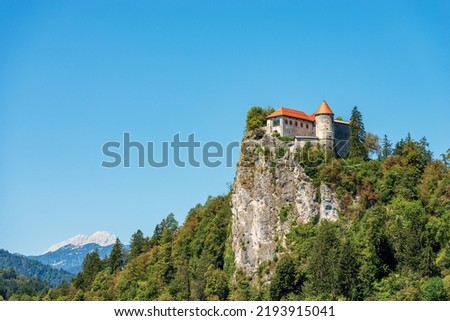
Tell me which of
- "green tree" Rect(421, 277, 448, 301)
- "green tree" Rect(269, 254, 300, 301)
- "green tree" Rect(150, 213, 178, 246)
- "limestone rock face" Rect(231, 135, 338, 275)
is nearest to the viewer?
"green tree" Rect(421, 277, 448, 301)

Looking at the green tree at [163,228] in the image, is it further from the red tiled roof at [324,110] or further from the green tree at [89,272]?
the red tiled roof at [324,110]

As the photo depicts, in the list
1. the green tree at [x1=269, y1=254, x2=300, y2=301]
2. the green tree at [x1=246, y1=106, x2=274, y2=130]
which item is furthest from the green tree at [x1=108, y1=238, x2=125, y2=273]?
the green tree at [x1=269, y1=254, x2=300, y2=301]

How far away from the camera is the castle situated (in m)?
81.6

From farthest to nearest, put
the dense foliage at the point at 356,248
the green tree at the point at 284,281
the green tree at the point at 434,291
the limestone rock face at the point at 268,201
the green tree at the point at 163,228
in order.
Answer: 1. the green tree at the point at 163,228
2. the limestone rock face at the point at 268,201
3. the green tree at the point at 284,281
4. the dense foliage at the point at 356,248
5. the green tree at the point at 434,291

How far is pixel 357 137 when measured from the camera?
81500mm

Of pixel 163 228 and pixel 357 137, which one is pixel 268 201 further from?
pixel 163 228

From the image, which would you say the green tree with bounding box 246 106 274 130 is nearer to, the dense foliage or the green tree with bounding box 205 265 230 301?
the dense foliage

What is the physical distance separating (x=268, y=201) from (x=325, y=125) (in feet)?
35.1

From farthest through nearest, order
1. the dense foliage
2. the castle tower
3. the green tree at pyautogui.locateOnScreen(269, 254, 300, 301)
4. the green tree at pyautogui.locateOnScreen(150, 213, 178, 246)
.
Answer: the green tree at pyautogui.locateOnScreen(150, 213, 178, 246)
the castle tower
the green tree at pyautogui.locateOnScreen(269, 254, 300, 301)
the dense foliage

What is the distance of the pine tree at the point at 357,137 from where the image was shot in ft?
264

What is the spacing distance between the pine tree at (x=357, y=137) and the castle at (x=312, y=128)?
1640 millimetres

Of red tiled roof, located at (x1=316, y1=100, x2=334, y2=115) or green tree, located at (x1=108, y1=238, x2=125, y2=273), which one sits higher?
red tiled roof, located at (x1=316, y1=100, x2=334, y2=115)

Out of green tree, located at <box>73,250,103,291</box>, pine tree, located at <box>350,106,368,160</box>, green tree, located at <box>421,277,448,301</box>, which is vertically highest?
pine tree, located at <box>350,106,368,160</box>

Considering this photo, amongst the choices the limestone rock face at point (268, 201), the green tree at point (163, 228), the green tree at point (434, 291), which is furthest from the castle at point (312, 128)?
the green tree at point (163, 228)
